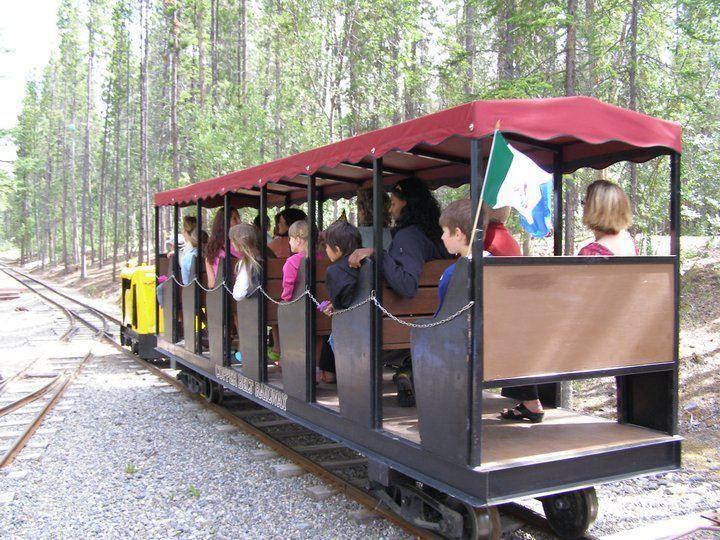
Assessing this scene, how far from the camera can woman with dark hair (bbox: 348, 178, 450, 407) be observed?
419cm

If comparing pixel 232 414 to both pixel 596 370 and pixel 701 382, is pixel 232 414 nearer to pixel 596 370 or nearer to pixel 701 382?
pixel 596 370

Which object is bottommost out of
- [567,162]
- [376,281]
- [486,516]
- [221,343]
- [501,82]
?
[486,516]

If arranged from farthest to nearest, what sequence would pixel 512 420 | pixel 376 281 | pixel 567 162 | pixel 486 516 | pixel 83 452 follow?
pixel 83 452 → pixel 567 162 → pixel 512 420 → pixel 376 281 → pixel 486 516

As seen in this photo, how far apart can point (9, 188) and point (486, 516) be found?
26.7 meters

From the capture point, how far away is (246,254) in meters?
5.75

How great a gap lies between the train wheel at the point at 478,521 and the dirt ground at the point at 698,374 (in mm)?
2706

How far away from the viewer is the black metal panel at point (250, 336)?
18.8 ft

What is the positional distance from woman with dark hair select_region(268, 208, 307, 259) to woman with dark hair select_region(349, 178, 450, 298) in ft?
7.78

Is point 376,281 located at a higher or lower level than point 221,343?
higher

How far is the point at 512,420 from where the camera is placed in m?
4.39

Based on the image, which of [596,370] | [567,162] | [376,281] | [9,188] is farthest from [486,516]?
[9,188]

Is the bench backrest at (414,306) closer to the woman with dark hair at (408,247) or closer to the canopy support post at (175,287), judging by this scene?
the woman with dark hair at (408,247)

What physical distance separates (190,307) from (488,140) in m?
4.57

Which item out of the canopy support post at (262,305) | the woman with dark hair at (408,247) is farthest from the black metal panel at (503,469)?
the canopy support post at (262,305)
